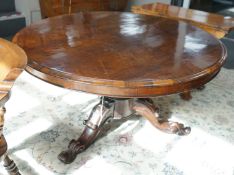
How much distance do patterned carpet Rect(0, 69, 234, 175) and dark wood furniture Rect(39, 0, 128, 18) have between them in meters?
1.18

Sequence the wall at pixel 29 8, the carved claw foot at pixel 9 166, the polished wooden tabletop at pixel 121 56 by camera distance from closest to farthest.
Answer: the polished wooden tabletop at pixel 121 56
the carved claw foot at pixel 9 166
the wall at pixel 29 8

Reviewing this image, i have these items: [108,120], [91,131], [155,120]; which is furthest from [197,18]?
[91,131]

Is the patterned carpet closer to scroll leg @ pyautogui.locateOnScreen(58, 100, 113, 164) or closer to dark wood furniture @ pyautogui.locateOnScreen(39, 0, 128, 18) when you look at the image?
scroll leg @ pyautogui.locateOnScreen(58, 100, 113, 164)

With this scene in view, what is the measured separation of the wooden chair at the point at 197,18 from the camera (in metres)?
1.58

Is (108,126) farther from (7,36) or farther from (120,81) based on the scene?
(7,36)

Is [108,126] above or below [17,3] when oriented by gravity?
below

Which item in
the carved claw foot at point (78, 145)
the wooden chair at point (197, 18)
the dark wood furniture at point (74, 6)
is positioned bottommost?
the carved claw foot at point (78, 145)

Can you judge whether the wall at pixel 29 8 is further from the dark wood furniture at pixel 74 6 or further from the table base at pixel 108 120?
the table base at pixel 108 120

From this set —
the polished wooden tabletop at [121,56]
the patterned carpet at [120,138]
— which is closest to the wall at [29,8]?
the patterned carpet at [120,138]

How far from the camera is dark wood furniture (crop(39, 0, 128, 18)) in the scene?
2697 mm

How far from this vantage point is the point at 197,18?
69.5 inches

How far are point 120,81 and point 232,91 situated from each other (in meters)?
1.42

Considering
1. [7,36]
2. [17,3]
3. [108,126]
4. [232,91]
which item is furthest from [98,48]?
[17,3]

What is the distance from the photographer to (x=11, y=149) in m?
1.27
